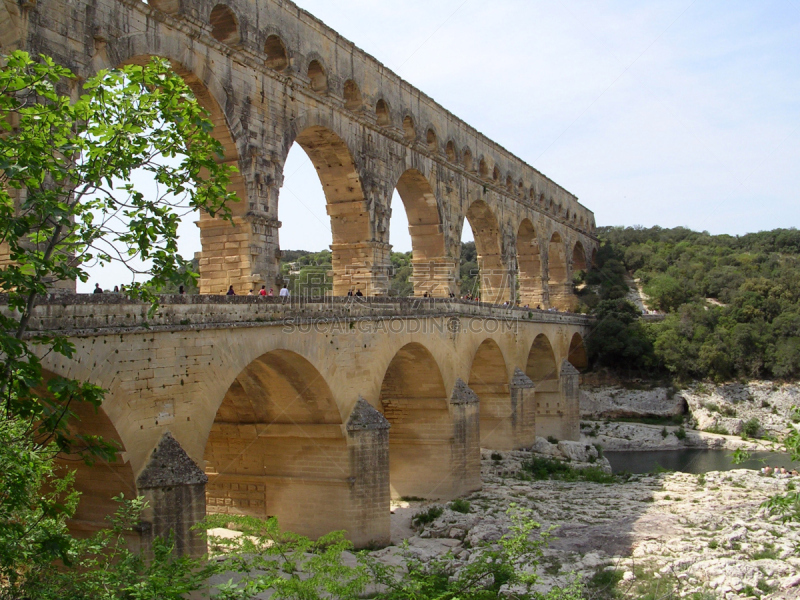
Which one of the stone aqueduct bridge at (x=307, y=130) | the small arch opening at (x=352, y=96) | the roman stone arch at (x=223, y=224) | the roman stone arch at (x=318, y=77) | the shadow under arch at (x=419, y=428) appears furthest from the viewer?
the small arch opening at (x=352, y=96)

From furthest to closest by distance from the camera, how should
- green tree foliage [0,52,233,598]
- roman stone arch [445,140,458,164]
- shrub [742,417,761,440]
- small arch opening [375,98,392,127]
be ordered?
shrub [742,417,761,440], roman stone arch [445,140,458,164], small arch opening [375,98,392,127], green tree foliage [0,52,233,598]

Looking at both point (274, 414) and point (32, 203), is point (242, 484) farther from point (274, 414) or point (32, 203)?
point (32, 203)

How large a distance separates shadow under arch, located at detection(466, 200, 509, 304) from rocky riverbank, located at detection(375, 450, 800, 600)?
27.0ft

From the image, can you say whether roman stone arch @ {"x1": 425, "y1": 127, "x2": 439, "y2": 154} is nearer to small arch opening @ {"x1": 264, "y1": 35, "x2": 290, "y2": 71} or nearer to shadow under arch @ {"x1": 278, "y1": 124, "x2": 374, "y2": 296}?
shadow under arch @ {"x1": 278, "y1": 124, "x2": 374, "y2": 296}

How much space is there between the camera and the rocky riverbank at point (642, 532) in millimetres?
11156

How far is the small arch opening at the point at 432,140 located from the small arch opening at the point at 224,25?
31.2 ft

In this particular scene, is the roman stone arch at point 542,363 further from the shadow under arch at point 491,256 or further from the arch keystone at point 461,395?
the arch keystone at point 461,395

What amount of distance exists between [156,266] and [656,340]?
31871 mm

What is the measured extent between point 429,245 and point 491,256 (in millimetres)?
5999

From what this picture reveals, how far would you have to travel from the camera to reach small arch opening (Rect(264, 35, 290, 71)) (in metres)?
15.5

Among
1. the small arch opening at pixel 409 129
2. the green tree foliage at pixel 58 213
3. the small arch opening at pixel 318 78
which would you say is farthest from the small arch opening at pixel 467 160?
the green tree foliage at pixel 58 213

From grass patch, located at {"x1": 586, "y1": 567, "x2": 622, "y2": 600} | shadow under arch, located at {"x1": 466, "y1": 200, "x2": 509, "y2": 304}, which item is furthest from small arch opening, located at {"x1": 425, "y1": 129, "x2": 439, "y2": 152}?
grass patch, located at {"x1": 586, "y1": 567, "x2": 622, "y2": 600}

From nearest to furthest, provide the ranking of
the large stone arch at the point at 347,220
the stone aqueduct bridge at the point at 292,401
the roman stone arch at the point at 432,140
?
the stone aqueduct bridge at the point at 292,401, the large stone arch at the point at 347,220, the roman stone arch at the point at 432,140

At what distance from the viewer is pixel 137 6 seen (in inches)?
461
